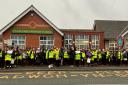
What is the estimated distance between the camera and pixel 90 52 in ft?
112

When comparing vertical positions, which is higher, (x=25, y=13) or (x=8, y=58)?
(x=25, y=13)

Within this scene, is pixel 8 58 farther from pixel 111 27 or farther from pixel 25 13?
pixel 111 27

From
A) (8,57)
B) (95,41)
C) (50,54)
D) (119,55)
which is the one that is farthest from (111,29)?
(8,57)

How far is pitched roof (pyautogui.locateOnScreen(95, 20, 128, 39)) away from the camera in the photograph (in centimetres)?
6044

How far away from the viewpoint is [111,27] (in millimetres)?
63312

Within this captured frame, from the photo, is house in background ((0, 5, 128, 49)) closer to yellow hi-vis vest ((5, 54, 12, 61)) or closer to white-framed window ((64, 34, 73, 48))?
white-framed window ((64, 34, 73, 48))

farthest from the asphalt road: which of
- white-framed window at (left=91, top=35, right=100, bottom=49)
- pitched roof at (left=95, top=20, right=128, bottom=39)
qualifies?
Answer: pitched roof at (left=95, top=20, right=128, bottom=39)

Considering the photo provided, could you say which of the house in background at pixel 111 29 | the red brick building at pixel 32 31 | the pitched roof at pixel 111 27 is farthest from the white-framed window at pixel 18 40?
the pitched roof at pixel 111 27

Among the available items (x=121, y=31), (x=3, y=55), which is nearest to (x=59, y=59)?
(x=3, y=55)

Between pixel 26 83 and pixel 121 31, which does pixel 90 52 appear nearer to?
pixel 26 83

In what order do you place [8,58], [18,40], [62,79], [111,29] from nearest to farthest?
[62,79]
[8,58]
[18,40]
[111,29]

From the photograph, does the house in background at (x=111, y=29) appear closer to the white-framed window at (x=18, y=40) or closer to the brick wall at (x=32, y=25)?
the brick wall at (x=32, y=25)

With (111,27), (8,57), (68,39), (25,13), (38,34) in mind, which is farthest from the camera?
(111,27)

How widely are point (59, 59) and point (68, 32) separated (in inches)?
649
